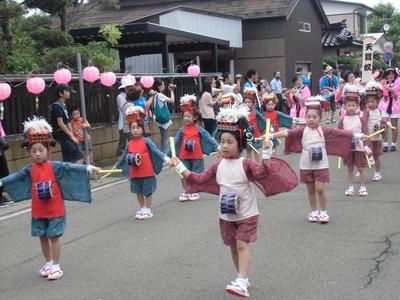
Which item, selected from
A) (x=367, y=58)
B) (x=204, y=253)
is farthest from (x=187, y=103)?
(x=367, y=58)

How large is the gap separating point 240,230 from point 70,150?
5757 mm

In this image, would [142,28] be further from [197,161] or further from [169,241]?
[169,241]

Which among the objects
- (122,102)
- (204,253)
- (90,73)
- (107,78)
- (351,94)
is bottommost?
(204,253)

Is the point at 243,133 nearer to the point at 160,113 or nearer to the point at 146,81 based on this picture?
the point at 160,113

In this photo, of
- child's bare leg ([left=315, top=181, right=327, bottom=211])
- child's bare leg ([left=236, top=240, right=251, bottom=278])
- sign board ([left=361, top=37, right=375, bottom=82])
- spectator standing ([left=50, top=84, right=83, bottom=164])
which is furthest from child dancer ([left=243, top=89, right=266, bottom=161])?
sign board ([left=361, top=37, right=375, bottom=82])

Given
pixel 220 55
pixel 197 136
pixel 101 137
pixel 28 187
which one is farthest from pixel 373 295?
pixel 220 55

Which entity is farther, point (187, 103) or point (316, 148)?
point (187, 103)

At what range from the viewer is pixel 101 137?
45.2 ft

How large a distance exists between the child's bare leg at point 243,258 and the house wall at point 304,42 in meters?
23.5

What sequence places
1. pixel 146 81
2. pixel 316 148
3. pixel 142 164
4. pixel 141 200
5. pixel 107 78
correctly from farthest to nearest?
pixel 146 81 → pixel 107 78 → pixel 141 200 → pixel 142 164 → pixel 316 148

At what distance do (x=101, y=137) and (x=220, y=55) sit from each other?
1424cm

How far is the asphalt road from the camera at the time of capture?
5.00 m

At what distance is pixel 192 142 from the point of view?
349 inches

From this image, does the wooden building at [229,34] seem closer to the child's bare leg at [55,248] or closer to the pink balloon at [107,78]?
the pink balloon at [107,78]
